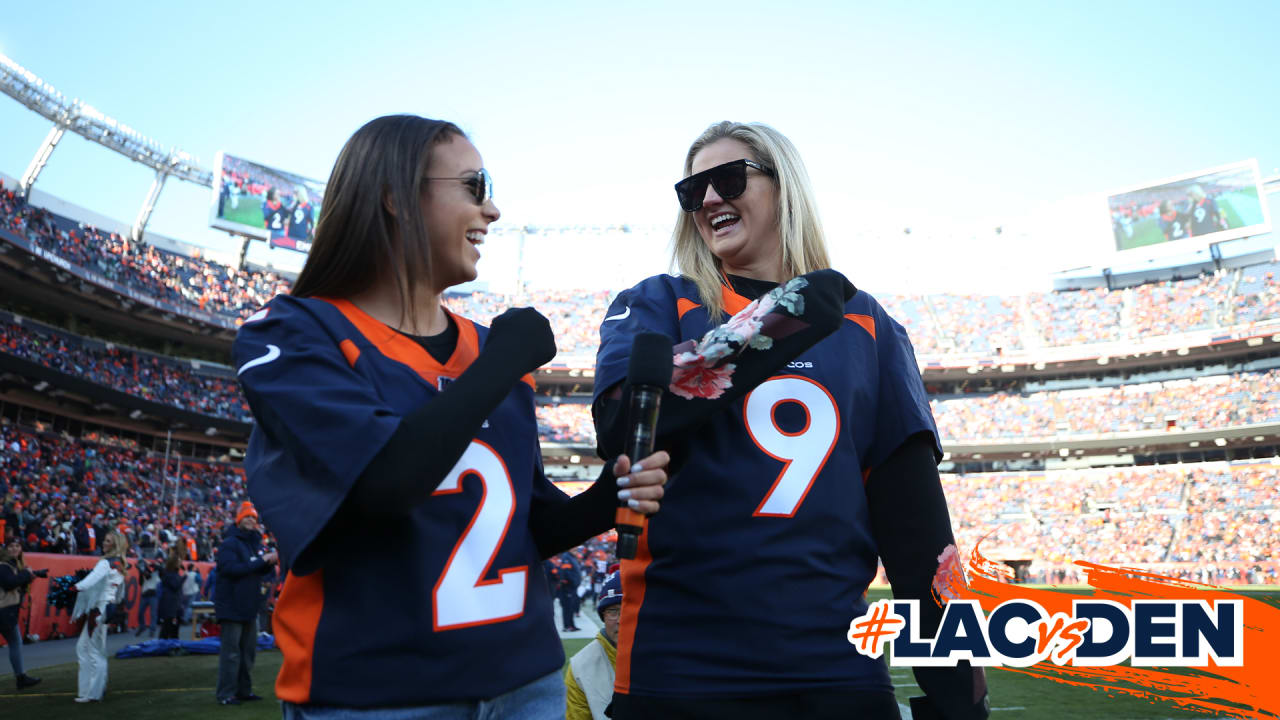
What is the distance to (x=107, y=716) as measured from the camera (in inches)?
291

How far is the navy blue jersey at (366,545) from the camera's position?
149 cm

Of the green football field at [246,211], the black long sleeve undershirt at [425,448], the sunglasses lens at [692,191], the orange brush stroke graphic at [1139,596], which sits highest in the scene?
the green football field at [246,211]

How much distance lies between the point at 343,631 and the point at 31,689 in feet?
31.9

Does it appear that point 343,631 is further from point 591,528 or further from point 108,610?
point 108,610

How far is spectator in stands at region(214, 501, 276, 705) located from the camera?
8156 mm

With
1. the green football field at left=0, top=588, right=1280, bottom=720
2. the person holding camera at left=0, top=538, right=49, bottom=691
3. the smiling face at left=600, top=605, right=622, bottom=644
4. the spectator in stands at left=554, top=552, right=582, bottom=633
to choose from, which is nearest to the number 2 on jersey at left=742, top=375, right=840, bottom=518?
the smiling face at left=600, top=605, right=622, bottom=644

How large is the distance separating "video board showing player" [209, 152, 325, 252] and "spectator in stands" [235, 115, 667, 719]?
132 ft

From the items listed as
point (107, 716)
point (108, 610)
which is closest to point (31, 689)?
point (108, 610)

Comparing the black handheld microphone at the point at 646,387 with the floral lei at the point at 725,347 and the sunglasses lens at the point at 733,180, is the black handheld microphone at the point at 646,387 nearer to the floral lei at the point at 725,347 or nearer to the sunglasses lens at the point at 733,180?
the floral lei at the point at 725,347

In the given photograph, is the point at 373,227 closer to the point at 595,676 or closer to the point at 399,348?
the point at 399,348

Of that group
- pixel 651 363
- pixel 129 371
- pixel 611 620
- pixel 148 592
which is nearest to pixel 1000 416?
pixel 148 592

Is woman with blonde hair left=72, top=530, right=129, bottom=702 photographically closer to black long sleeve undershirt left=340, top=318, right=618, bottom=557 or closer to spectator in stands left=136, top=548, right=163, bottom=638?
black long sleeve undershirt left=340, top=318, right=618, bottom=557

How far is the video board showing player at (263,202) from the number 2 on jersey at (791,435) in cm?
4053

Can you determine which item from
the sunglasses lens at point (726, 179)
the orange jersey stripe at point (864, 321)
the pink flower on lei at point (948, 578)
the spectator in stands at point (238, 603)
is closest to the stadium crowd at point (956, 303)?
the spectator in stands at point (238, 603)
